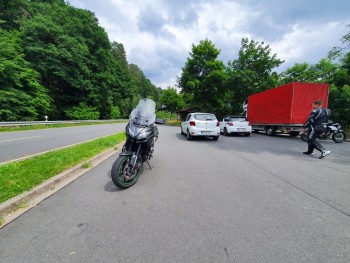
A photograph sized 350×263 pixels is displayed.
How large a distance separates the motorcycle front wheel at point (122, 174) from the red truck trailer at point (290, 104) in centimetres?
1138

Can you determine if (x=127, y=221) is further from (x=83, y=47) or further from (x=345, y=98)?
(x=83, y=47)

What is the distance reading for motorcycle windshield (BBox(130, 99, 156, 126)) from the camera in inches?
174

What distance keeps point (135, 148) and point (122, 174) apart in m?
0.68

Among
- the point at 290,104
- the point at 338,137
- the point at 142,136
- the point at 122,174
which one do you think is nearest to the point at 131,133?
the point at 142,136

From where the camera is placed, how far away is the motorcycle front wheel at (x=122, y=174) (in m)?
3.58

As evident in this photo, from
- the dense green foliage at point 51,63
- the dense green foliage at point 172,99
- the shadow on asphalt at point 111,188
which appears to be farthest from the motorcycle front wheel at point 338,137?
the dense green foliage at point 172,99

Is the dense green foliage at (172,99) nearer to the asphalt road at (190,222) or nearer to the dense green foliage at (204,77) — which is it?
the dense green foliage at (204,77)

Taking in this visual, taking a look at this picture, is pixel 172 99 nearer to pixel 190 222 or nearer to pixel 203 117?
pixel 203 117

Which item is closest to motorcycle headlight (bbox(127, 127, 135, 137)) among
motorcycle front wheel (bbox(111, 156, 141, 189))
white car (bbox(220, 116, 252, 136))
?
motorcycle front wheel (bbox(111, 156, 141, 189))

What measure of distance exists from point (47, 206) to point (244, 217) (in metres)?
3.09

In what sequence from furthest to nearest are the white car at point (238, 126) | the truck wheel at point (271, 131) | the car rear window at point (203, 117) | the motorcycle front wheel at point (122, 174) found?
the truck wheel at point (271, 131), the white car at point (238, 126), the car rear window at point (203, 117), the motorcycle front wheel at point (122, 174)

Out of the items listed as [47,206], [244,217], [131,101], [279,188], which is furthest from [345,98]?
[131,101]

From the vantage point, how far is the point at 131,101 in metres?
55.7

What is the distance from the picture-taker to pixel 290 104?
11.5m
